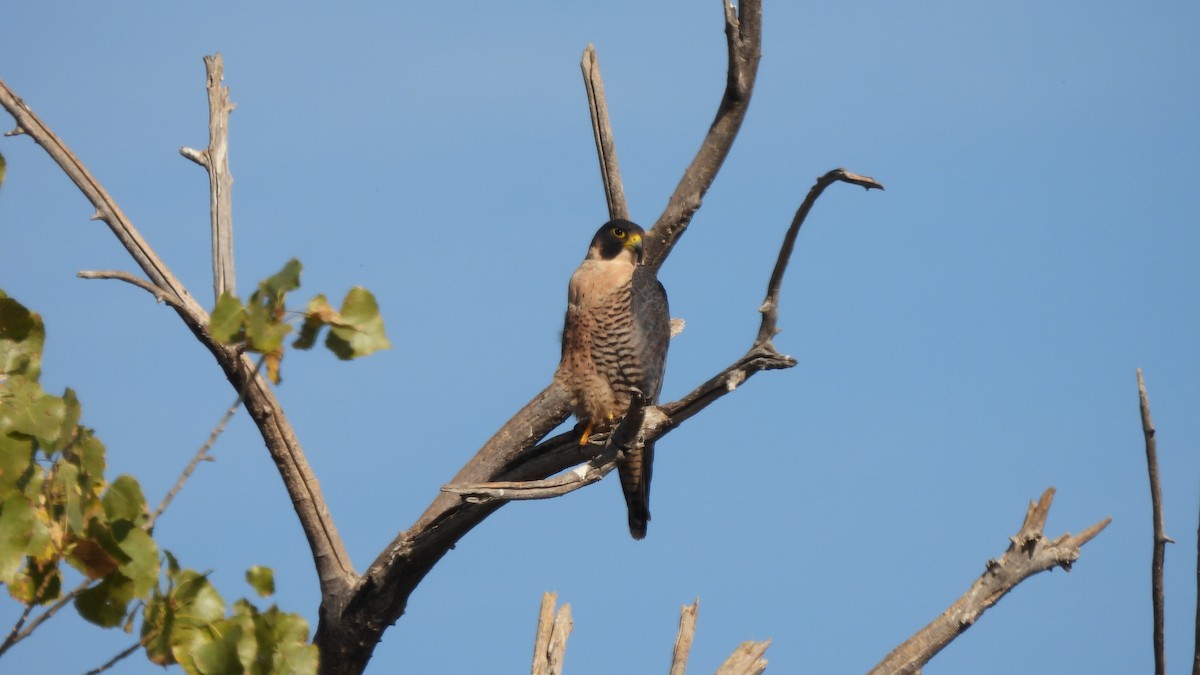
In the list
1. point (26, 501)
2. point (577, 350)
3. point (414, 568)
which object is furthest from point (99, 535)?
point (577, 350)

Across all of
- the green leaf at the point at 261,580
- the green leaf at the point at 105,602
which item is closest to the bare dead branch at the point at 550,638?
the green leaf at the point at 261,580

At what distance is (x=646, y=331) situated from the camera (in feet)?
17.9

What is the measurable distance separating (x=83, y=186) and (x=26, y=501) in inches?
134

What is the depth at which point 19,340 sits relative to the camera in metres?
1.83

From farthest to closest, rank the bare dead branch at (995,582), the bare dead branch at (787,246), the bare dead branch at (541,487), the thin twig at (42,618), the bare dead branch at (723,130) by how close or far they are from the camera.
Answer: the bare dead branch at (723,130)
the bare dead branch at (541,487)
the bare dead branch at (995,582)
the bare dead branch at (787,246)
the thin twig at (42,618)

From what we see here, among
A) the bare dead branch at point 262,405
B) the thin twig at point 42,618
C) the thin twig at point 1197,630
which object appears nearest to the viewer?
the thin twig at point 42,618

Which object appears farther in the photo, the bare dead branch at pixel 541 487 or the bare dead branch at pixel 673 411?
the bare dead branch at pixel 541 487

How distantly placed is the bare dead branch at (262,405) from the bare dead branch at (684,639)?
130 centimetres

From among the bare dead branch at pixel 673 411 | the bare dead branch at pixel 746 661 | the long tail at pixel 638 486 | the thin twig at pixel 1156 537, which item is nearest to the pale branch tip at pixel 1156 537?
the thin twig at pixel 1156 537

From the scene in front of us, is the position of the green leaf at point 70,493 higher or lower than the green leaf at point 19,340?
lower

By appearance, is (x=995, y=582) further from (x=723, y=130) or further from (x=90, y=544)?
(x=90, y=544)

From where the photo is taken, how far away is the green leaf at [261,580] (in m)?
2.22

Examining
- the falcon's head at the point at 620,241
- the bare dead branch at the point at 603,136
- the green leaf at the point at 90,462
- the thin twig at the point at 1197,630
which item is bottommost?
the thin twig at the point at 1197,630

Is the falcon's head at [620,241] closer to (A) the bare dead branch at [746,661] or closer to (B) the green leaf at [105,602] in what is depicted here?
(A) the bare dead branch at [746,661]
